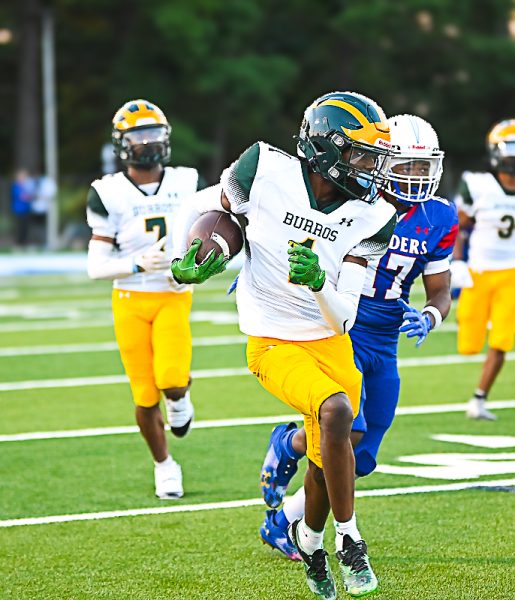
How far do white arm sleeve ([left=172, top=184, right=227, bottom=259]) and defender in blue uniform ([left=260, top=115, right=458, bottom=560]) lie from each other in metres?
0.91

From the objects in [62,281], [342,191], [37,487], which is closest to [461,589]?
[342,191]

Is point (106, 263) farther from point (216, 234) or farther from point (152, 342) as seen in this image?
point (216, 234)

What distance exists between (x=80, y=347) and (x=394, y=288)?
22.6 ft

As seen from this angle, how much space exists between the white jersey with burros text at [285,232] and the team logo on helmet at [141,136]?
1.99m

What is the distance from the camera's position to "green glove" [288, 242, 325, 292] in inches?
172

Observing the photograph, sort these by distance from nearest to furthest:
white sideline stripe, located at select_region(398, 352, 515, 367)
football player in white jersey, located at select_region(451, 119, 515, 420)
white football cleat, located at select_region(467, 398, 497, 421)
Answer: white football cleat, located at select_region(467, 398, 497, 421), football player in white jersey, located at select_region(451, 119, 515, 420), white sideline stripe, located at select_region(398, 352, 515, 367)

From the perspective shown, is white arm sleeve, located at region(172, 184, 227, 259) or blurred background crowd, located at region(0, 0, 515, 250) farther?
blurred background crowd, located at region(0, 0, 515, 250)

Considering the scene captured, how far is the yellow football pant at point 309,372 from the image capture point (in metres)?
4.58

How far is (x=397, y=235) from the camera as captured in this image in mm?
5492

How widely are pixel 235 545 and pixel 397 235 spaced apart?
4.88ft

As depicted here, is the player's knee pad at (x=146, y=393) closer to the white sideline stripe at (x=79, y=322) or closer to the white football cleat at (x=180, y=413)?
the white football cleat at (x=180, y=413)

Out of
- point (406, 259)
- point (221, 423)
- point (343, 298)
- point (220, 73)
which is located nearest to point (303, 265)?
point (343, 298)

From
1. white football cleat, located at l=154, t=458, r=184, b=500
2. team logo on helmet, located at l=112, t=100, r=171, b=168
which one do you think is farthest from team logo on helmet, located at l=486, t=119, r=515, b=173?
white football cleat, located at l=154, t=458, r=184, b=500

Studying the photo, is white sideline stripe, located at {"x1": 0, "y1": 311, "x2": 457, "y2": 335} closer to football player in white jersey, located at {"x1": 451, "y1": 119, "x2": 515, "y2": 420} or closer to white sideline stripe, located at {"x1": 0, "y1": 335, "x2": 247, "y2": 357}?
white sideline stripe, located at {"x1": 0, "y1": 335, "x2": 247, "y2": 357}
